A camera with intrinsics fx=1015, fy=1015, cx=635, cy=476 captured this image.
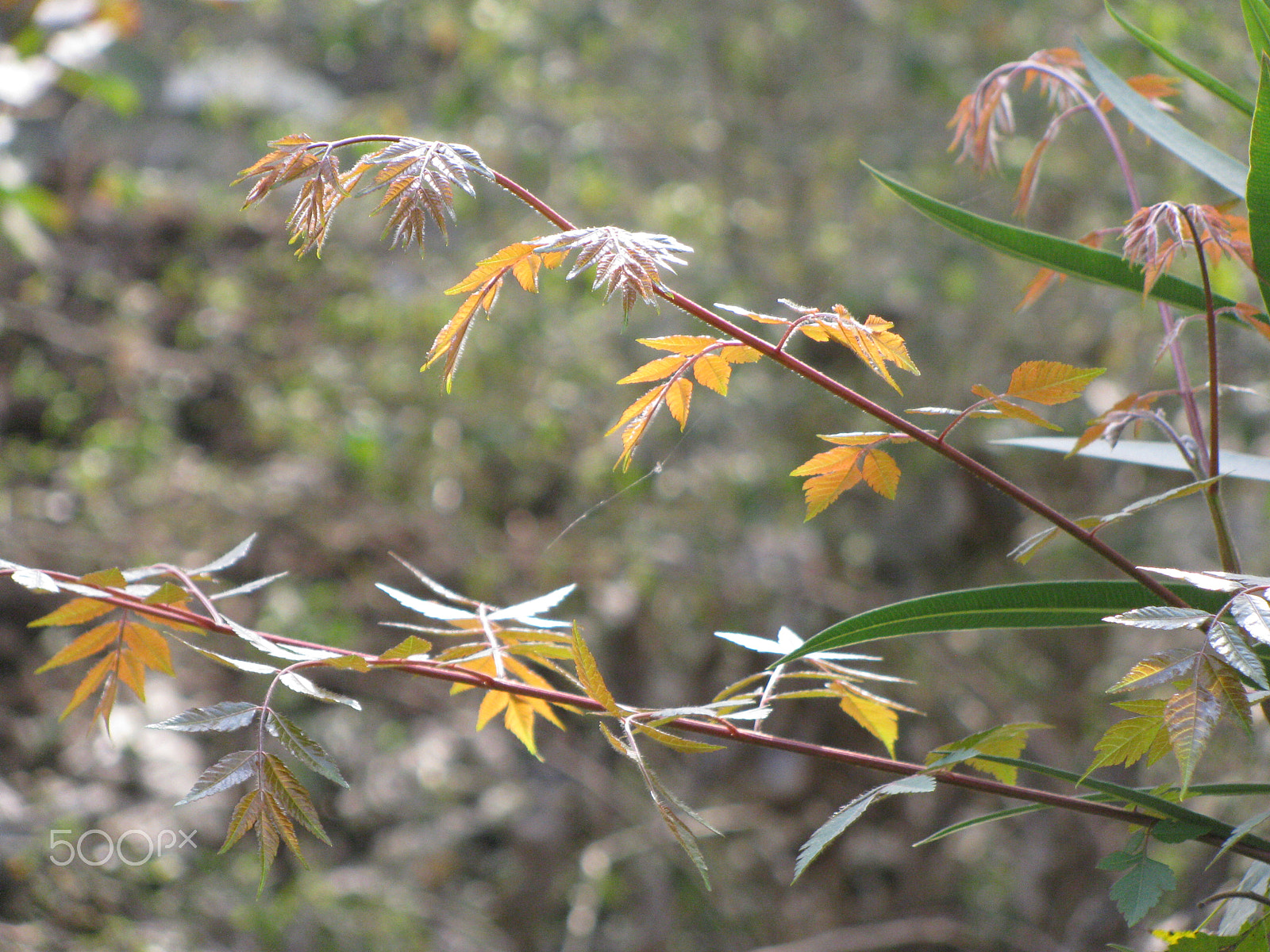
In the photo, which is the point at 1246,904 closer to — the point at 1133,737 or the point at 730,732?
the point at 1133,737

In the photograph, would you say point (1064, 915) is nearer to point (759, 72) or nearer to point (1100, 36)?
point (1100, 36)

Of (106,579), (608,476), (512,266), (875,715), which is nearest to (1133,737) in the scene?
(875,715)

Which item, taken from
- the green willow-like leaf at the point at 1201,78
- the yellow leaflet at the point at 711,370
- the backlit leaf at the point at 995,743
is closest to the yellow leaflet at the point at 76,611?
the yellow leaflet at the point at 711,370

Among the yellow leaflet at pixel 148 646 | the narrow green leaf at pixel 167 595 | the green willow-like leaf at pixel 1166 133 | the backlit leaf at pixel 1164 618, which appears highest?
the green willow-like leaf at pixel 1166 133

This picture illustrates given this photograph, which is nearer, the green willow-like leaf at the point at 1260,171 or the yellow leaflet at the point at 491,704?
the green willow-like leaf at the point at 1260,171

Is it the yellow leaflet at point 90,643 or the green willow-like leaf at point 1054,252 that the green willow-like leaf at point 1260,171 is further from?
the yellow leaflet at point 90,643

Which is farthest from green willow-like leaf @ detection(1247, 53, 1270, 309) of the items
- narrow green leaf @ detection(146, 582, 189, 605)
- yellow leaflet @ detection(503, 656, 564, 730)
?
narrow green leaf @ detection(146, 582, 189, 605)

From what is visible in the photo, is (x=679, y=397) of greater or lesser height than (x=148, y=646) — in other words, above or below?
above

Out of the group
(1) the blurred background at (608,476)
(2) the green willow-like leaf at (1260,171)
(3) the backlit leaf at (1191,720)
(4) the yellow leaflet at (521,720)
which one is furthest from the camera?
(1) the blurred background at (608,476)
